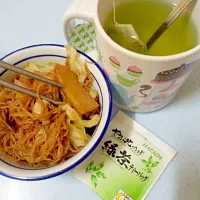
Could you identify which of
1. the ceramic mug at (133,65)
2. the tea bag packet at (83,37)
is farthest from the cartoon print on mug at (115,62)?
the tea bag packet at (83,37)

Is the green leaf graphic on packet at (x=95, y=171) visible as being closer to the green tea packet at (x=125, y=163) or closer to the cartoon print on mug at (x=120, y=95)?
the green tea packet at (x=125, y=163)

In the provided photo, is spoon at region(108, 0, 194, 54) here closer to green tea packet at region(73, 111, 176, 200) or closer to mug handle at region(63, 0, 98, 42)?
mug handle at region(63, 0, 98, 42)

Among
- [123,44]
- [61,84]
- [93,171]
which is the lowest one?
[93,171]

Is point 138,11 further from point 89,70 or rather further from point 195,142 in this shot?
point 195,142

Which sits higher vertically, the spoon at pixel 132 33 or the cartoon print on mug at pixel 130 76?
the spoon at pixel 132 33

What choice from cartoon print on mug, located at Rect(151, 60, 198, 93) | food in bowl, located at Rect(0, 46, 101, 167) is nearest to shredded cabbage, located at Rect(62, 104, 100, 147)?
food in bowl, located at Rect(0, 46, 101, 167)

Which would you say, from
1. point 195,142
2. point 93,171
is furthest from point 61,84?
point 195,142
